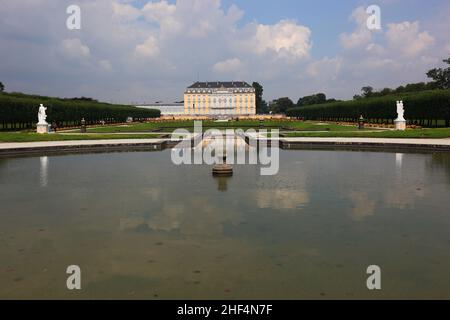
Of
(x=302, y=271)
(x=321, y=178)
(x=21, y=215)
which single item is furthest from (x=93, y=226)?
(x=321, y=178)

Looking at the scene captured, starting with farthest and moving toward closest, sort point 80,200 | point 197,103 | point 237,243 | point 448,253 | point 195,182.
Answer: point 197,103
point 195,182
point 80,200
point 237,243
point 448,253

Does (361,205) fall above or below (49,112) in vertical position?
below

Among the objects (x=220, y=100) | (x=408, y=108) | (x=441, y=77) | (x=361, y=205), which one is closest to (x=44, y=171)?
(x=361, y=205)

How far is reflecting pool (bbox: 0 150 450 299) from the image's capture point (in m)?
4.12

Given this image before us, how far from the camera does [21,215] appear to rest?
6.89 meters

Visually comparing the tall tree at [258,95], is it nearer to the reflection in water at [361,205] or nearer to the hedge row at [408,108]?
the hedge row at [408,108]

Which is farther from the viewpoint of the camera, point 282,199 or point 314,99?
point 314,99

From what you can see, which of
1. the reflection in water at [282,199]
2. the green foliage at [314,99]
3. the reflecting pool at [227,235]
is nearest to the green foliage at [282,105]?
the green foliage at [314,99]

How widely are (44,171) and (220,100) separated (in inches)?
3686

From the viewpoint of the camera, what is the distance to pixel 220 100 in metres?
104

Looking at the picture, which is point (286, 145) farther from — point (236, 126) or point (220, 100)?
point (220, 100)

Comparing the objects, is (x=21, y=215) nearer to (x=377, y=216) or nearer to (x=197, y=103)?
(x=377, y=216)

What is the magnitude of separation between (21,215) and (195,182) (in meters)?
3.84
